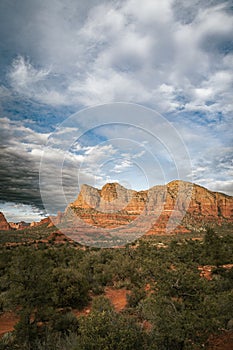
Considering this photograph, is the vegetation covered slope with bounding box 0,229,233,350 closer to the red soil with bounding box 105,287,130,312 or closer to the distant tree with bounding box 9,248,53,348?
the distant tree with bounding box 9,248,53,348

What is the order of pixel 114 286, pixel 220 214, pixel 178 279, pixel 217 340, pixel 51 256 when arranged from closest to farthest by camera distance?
pixel 178 279
pixel 217 340
pixel 114 286
pixel 51 256
pixel 220 214

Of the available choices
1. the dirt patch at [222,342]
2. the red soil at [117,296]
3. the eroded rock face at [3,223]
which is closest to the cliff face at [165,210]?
the red soil at [117,296]

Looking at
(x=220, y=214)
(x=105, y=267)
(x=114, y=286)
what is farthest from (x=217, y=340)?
(x=220, y=214)

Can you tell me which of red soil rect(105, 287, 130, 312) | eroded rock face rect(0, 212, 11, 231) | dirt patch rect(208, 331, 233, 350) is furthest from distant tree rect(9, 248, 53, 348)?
eroded rock face rect(0, 212, 11, 231)

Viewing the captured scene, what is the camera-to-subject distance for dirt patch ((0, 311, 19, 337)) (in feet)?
32.4

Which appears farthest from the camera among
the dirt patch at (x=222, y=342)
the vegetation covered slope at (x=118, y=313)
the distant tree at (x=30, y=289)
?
the distant tree at (x=30, y=289)

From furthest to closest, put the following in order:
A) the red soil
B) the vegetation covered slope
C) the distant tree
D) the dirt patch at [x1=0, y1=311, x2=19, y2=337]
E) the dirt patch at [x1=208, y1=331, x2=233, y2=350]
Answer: the red soil, the dirt patch at [x1=0, y1=311, x2=19, y2=337], the distant tree, the dirt patch at [x1=208, y1=331, x2=233, y2=350], the vegetation covered slope

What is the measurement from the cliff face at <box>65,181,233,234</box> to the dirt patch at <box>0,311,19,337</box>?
131ft

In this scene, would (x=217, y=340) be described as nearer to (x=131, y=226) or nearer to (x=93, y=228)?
(x=93, y=228)

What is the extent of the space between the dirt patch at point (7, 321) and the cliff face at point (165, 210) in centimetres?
4006

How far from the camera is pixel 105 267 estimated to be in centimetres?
2031

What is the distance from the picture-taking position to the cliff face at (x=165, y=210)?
8056cm

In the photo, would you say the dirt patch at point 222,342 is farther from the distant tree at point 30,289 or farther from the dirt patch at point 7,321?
the dirt patch at point 7,321

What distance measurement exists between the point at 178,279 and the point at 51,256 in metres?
17.8
